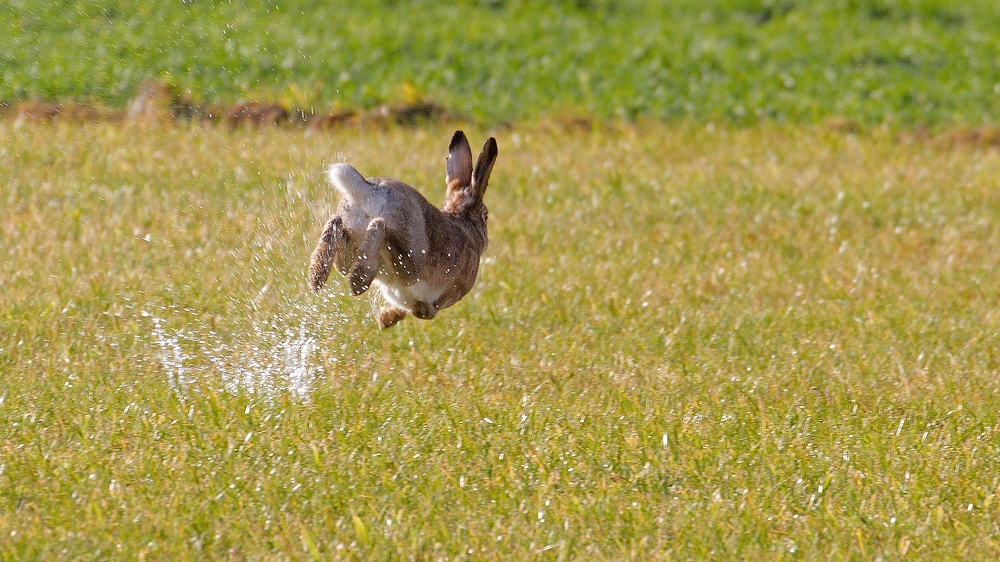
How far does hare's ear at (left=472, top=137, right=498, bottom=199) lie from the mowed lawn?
848mm

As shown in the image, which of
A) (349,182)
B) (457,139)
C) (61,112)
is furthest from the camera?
(61,112)

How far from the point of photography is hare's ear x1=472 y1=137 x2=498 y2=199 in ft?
19.9

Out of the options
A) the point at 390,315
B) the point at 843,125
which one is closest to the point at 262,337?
the point at 390,315

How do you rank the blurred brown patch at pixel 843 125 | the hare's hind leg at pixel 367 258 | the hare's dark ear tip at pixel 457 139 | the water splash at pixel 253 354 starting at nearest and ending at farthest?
the hare's hind leg at pixel 367 258
the water splash at pixel 253 354
the hare's dark ear tip at pixel 457 139
the blurred brown patch at pixel 843 125

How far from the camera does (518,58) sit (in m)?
15.1

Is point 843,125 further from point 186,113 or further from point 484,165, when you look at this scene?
point 484,165

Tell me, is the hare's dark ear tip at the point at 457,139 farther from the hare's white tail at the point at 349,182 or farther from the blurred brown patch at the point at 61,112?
the blurred brown patch at the point at 61,112

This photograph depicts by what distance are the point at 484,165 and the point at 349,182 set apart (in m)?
0.94

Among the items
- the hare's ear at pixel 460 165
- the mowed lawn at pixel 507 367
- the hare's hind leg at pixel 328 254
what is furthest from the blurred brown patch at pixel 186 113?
the hare's hind leg at pixel 328 254

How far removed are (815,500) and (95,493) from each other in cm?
255

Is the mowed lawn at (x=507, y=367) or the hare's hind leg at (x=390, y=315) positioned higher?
the hare's hind leg at (x=390, y=315)

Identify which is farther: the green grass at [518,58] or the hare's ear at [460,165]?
the green grass at [518,58]

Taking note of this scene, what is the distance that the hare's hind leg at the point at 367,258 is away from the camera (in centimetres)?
528

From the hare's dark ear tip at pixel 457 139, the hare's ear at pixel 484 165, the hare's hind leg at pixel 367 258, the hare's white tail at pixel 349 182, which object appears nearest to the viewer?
the hare's hind leg at pixel 367 258
